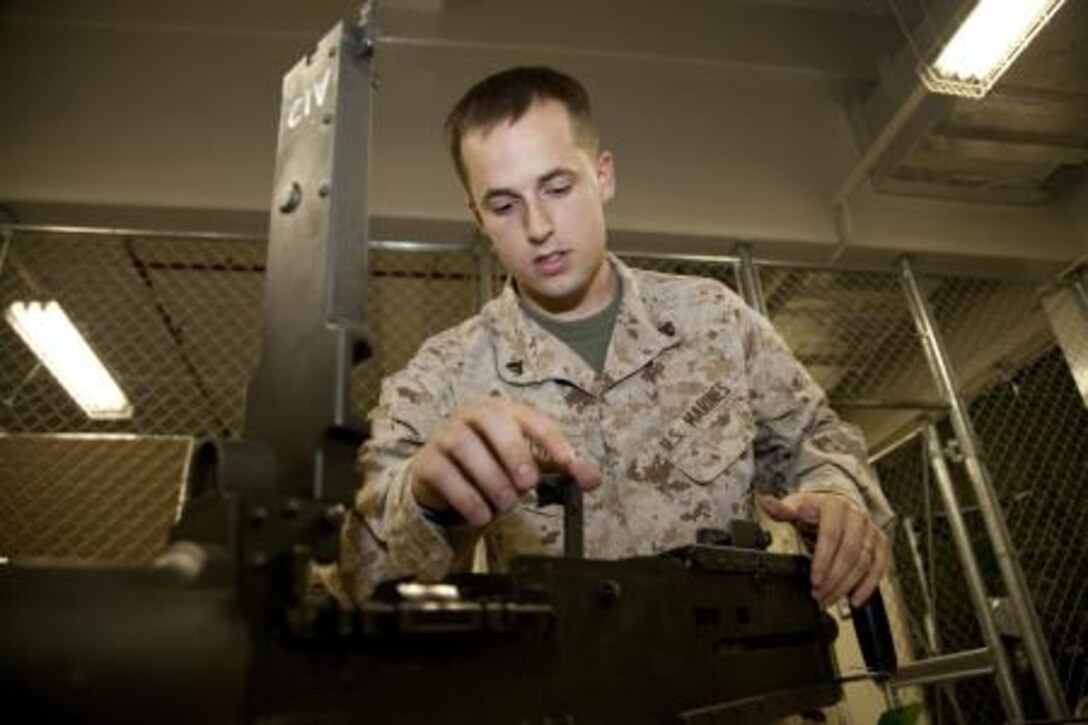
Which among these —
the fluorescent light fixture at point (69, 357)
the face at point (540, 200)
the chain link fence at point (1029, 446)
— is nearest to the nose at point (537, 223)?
the face at point (540, 200)

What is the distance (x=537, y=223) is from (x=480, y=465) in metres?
0.61

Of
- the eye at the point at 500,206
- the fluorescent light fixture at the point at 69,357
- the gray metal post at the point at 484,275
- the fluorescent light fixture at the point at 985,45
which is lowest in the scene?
the eye at the point at 500,206

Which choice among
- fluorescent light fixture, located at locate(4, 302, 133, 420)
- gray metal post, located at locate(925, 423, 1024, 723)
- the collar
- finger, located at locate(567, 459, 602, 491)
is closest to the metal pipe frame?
gray metal post, located at locate(925, 423, 1024, 723)

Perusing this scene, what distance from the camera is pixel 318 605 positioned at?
0.36 m

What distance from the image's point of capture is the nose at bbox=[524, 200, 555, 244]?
1069 millimetres

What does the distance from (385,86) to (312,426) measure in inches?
105

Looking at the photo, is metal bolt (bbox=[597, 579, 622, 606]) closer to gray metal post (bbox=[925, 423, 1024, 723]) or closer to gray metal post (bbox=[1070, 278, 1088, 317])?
gray metal post (bbox=[925, 423, 1024, 723])

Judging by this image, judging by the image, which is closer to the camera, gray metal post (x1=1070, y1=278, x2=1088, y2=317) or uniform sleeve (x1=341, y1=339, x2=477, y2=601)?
uniform sleeve (x1=341, y1=339, x2=477, y2=601)

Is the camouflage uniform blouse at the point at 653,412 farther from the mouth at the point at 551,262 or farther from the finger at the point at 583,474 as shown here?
the finger at the point at 583,474

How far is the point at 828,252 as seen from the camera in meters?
2.84

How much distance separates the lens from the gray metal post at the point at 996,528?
2164 mm

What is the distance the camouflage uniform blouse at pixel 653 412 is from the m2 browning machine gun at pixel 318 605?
401 millimetres

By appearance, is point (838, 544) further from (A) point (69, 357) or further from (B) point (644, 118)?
(A) point (69, 357)

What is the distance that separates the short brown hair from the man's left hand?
651 millimetres
